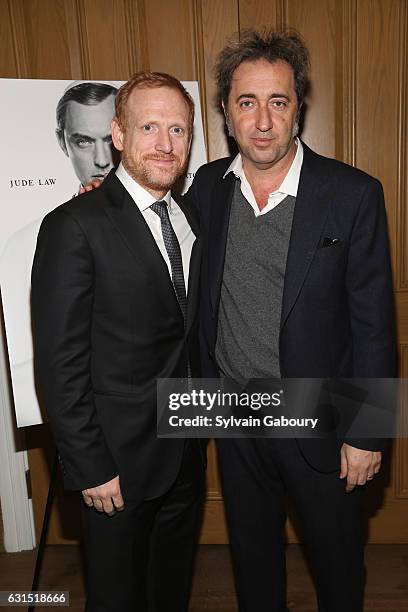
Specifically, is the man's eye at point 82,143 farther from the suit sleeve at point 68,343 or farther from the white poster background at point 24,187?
the suit sleeve at point 68,343

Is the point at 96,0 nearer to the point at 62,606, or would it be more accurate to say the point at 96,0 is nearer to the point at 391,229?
the point at 391,229

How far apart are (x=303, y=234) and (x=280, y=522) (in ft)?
2.99

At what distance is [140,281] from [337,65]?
1.27 meters

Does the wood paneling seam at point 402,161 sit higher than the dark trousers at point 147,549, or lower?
higher

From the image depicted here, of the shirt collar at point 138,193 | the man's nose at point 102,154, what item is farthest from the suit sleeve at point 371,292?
the man's nose at point 102,154

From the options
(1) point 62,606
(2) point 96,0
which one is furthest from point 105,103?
(1) point 62,606

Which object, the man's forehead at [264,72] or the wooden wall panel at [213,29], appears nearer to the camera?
the man's forehead at [264,72]

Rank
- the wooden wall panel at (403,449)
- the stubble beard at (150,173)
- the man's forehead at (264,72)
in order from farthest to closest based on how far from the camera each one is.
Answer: the wooden wall panel at (403,449)
the man's forehead at (264,72)
the stubble beard at (150,173)

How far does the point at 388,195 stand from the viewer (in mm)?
2414

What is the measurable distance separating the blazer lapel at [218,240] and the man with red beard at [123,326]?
73 mm

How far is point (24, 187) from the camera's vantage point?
2057mm

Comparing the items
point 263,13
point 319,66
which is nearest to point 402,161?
point 319,66

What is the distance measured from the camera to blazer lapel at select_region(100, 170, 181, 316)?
1.58 m

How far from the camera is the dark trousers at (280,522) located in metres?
1.82
